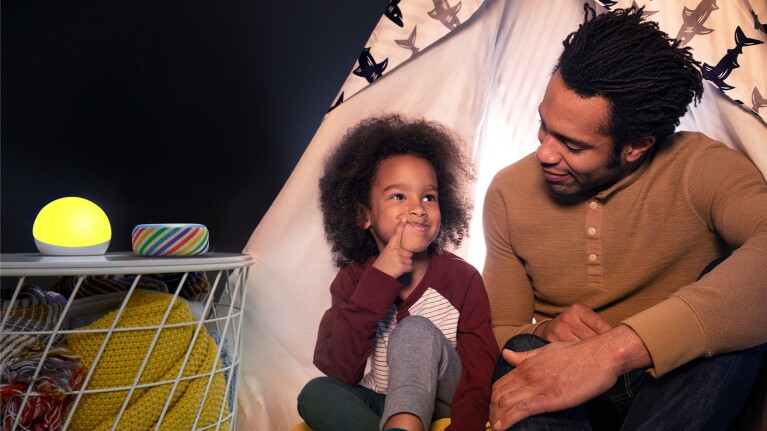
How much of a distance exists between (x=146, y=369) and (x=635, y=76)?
0.90 metres

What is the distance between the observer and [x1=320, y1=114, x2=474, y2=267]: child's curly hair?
1.44m

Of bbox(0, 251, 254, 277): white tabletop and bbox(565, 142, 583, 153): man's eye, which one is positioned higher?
bbox(565, 142, 583, 153): man's eye

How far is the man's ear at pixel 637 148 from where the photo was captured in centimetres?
118

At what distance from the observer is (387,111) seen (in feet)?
4.87

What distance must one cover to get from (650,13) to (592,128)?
306 millimetres

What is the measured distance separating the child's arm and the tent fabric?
0.73ft

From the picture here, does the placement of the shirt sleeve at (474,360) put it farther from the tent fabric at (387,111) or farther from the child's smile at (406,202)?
the tent fabric at (387,111)

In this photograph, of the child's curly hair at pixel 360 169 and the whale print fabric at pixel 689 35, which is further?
the child's curly hair at pixel 360 169

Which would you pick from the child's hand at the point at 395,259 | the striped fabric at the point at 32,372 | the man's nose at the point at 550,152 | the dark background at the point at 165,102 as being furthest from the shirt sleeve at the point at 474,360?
the dark background at the point at 165,102

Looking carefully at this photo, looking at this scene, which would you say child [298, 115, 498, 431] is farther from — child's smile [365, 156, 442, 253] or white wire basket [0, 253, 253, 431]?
white wire basket [0, 253, 253, 431]

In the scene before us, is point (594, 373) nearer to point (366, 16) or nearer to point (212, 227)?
point (212, 227)

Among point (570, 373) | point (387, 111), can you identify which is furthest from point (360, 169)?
point (570, 373)

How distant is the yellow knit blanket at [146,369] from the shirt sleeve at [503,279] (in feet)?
1.78

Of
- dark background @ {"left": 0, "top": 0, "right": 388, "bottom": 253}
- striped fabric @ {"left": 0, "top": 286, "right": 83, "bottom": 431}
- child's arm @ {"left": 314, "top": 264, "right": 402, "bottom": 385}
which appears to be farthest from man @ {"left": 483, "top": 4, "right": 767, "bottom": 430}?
dark background @ {"left": 0, "top": 0, "right": 388, "bottom": 253}
